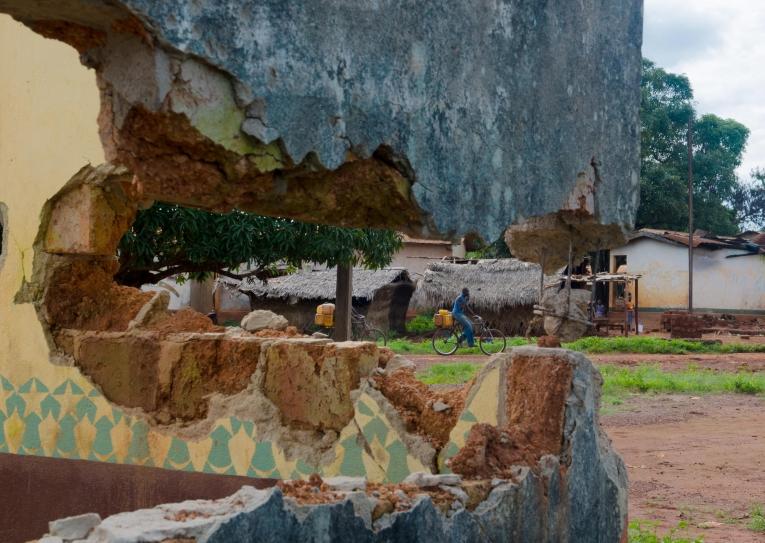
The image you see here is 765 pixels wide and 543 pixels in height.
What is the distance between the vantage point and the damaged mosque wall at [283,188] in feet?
9.92

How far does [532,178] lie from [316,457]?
63.5 inches

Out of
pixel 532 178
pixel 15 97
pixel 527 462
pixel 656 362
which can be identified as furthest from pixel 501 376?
pixel 656 362

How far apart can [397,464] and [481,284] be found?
83.3ft

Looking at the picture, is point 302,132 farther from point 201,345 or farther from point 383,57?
point 201,345

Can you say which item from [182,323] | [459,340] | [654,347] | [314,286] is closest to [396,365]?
[182,323]

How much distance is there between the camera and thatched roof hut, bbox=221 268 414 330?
26875mm

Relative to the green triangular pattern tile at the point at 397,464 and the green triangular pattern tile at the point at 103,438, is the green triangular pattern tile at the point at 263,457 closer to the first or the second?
the green triangular pattern tile at the point at 397,464

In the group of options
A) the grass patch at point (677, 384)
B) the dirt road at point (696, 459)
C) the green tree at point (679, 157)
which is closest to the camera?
the dirt road at point (696, 459)

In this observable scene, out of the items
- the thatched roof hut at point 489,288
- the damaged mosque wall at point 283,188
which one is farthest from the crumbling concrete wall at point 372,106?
the thatched roof hut at point 489,288

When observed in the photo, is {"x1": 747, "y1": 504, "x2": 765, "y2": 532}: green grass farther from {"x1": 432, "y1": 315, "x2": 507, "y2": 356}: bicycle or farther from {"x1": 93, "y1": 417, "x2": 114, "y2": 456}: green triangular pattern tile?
{"x1": 432, "y1": 315, "x2": 507, "y2": 356}: bicycle

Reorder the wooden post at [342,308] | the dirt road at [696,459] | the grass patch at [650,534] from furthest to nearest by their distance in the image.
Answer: the wooden post at [342,308] → the dirt road at [696,459] → the grass patch at [650,534]

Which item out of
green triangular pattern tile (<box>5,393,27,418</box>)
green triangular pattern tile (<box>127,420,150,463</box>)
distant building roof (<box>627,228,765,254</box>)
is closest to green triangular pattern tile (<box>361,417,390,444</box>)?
green triangular pattern tile (<box>127,420,150,463</box>)

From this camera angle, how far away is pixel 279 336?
5316mm

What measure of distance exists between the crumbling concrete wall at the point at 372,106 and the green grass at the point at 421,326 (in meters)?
23.6
